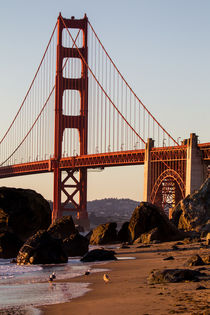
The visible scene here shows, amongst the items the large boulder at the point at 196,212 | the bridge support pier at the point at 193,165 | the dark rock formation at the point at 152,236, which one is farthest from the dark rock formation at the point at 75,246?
the bridge support pier at the point at 193,165

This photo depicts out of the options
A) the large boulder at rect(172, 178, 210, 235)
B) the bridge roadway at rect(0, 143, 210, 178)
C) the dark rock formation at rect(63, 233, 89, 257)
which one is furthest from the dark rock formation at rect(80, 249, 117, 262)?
the bridge roadway at rect(0, 143, 210, 178)

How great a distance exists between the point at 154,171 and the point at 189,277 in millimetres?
59121

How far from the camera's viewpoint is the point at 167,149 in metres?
68.3

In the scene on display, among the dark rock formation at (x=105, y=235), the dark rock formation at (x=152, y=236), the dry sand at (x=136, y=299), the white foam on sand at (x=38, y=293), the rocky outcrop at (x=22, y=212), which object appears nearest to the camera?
the dry sand at (x=136, y=299)

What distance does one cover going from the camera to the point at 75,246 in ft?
85.4

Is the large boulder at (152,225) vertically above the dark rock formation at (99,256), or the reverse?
the large boulder at (152,225)

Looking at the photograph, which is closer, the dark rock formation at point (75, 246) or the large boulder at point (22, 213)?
the dark rock formation at point (75, 246)

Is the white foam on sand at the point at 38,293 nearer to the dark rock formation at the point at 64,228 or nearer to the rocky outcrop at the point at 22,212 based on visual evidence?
the rocky outcrop at the point at 22,212

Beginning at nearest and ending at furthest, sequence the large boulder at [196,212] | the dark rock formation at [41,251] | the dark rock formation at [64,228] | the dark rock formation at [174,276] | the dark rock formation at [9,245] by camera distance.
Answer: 1. the dark rock formation at [174,276]
2. the dark rock formation at [41,251]
3. the dark rock formation at [9,245]
4. the large boulder at [196,212]
5. the dark rock formation at [64,228]

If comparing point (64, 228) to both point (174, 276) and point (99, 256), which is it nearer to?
point (99, 256)

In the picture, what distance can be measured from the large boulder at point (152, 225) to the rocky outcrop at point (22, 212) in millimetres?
5370

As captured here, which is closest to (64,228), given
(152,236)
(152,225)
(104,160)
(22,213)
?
(152,225)

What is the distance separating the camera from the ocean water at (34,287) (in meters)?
11.2

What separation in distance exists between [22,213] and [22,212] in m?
0.05
